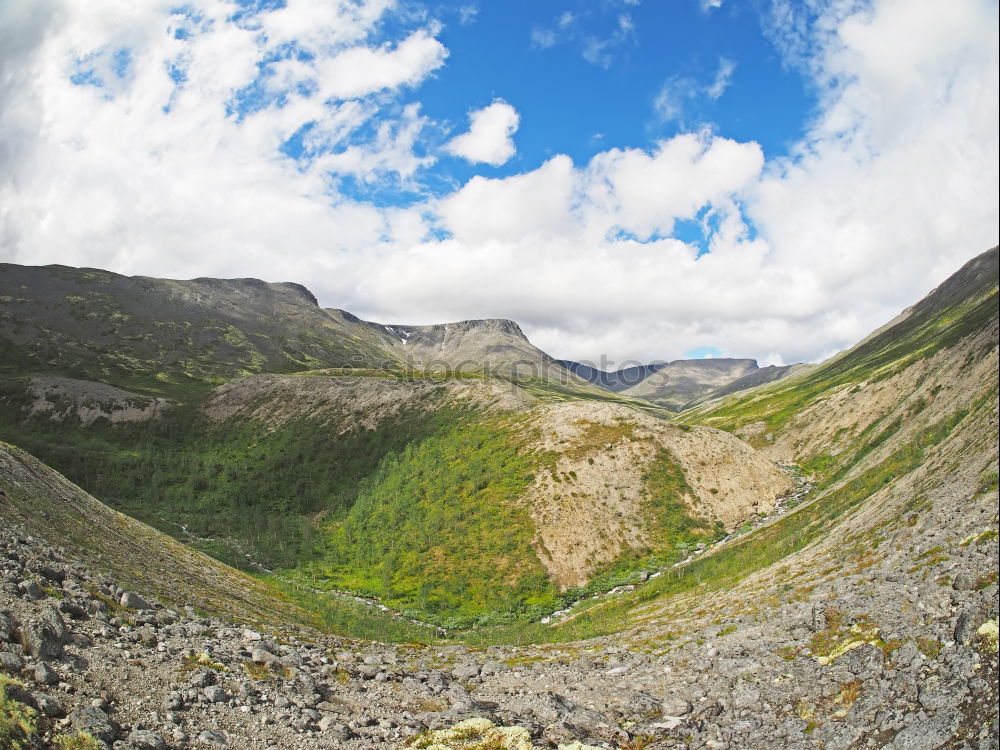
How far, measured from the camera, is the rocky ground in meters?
11.8

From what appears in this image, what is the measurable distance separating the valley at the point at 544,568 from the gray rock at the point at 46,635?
28 cm

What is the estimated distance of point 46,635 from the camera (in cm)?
1317

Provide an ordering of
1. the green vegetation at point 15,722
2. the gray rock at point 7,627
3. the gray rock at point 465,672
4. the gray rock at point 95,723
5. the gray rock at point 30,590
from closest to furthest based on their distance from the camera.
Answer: the green vegetation at point 15,722 < the gray rock at point 95,723 < the gray rock at point 7,627 < the gray rock at point 30,590 < the gray rock at point 465,672

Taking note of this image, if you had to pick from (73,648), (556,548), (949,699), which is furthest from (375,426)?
(949,699)

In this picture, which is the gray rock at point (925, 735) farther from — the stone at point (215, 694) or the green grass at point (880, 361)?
the green grass at point (880, 361)

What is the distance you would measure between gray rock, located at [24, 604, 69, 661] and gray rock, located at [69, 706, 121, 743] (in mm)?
2274

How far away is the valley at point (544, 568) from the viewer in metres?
13.8

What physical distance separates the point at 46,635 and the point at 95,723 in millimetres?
3585

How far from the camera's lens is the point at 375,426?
83.2 metres

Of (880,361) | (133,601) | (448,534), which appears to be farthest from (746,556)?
(880,361)

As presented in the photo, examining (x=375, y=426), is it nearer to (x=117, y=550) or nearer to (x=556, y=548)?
(x=556, y=548)

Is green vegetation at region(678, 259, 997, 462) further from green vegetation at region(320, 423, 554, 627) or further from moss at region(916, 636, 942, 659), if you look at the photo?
moss at region(916, 636, 942, 659)

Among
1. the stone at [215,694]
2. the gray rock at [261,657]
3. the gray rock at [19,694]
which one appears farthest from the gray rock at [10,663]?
the gray rock at [261,657]

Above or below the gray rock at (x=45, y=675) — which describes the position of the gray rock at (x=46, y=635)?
above
